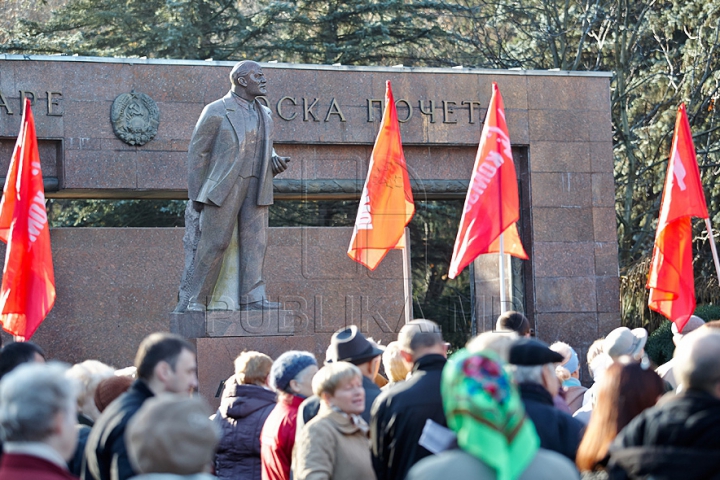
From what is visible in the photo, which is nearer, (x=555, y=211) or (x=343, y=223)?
(x=555, y=211)

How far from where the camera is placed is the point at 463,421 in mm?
3023

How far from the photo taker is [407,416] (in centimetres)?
453

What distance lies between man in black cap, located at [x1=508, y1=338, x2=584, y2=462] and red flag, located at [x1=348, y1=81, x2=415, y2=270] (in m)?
6.72

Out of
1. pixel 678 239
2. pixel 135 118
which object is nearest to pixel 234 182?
pixel 678 239

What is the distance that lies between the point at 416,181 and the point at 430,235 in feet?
21.7

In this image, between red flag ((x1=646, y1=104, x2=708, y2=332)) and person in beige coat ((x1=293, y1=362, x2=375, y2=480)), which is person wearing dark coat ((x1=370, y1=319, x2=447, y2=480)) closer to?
person in beige coat ((x1=293, y1=362, x2=375, y2=480))

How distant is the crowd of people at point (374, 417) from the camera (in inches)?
118

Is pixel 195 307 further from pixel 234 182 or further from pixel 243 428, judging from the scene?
pixel 243 428

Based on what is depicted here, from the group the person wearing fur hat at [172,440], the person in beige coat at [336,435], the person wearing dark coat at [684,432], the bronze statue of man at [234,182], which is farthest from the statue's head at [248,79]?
the person wearing fur hat at [172,440]

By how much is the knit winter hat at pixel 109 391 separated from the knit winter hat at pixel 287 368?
88cm

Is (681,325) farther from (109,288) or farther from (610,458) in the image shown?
(109,288)

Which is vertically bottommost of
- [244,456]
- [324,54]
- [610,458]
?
[244,456]

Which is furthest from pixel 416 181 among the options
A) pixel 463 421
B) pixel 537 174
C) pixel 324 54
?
pixel 463 421

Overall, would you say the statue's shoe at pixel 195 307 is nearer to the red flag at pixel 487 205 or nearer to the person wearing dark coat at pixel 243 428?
the red flag at pixel 487 205
